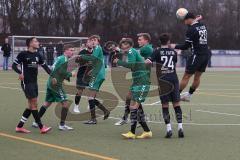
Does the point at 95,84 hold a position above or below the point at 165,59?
below

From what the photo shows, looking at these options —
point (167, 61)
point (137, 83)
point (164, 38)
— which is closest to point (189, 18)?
point (164, 38)

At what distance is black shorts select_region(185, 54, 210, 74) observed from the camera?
13586 millimetres

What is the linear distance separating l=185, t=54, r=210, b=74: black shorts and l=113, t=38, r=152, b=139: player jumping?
2251mm

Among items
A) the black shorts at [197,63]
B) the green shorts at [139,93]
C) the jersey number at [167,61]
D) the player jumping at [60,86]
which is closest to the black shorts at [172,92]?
the jersey number at [167,61]

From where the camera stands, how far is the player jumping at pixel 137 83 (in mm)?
11344

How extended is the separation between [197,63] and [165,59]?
269 centimetres

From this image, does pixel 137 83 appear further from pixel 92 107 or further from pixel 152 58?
pixel 92 107

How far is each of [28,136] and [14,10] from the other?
158ft

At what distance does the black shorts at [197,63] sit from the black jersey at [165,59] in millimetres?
2443

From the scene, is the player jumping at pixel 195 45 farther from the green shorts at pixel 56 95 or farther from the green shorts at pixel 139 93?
the green shorts at pixel 56 95

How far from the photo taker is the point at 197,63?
13.7 m

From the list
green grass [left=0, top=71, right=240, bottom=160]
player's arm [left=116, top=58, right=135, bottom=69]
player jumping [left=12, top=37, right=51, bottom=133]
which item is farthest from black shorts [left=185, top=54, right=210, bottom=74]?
player jumping [left=12, top=37, right=51, bottom=133]

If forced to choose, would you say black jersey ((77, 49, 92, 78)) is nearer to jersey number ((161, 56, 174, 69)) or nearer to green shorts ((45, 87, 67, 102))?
green shorts ((45, 87, 67, 102))

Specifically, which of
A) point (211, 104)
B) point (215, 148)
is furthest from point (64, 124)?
point (211, 104)
